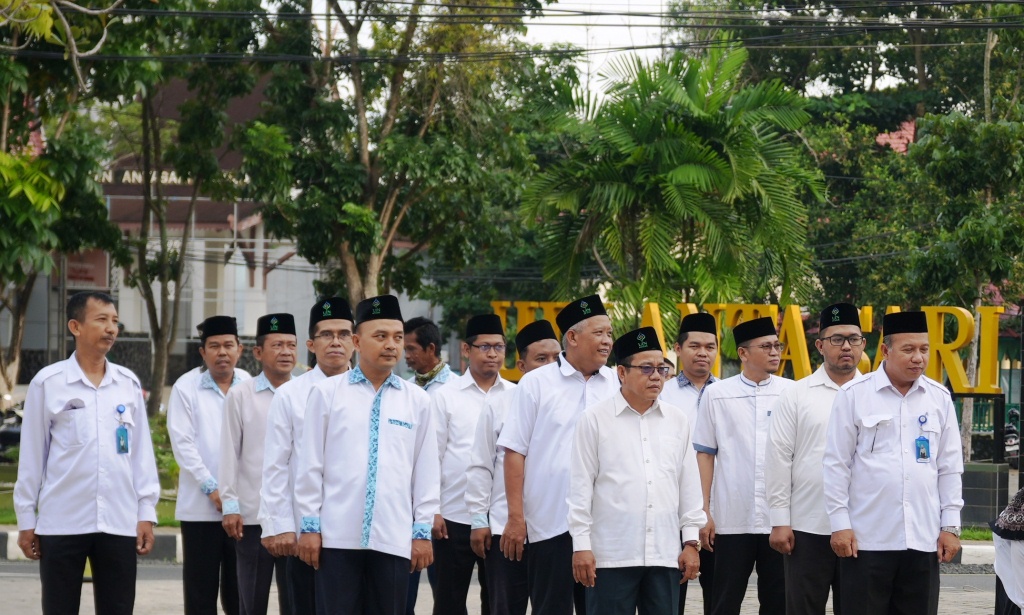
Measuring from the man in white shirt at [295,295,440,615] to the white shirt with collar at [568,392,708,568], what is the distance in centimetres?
73

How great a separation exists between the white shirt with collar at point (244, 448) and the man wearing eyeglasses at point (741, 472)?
2545 mm

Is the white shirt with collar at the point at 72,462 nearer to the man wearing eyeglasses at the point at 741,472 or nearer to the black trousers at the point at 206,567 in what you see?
the black trousers at the point at 206,567

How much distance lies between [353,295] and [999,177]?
977 cm

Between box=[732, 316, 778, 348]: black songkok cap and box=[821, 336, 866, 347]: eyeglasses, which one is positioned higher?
box=[732, 316, 778, 348]: black songkok cap

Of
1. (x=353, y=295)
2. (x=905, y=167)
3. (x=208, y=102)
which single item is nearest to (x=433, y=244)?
(x=353, y=295)

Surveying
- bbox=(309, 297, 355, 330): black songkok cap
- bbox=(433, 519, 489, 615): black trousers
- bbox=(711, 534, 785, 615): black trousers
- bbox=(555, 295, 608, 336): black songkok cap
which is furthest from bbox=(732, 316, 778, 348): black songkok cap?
bbox=(309, 297, 355, 330): black songkok cap

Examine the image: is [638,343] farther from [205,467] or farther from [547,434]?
[205,467]

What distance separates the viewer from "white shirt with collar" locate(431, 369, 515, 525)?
28.1 ft

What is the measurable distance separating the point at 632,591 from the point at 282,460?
69.3 inches

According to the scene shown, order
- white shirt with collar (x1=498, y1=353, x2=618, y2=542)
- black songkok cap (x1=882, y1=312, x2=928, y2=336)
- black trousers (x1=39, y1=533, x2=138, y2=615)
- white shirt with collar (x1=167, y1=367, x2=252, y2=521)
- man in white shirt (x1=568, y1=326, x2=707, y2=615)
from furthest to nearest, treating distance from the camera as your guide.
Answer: white shirt with collar (x1=167, y1=367, x2=252, y2=521), white shirt with collar (x1=498, y1=353, x2=618, y2=542), black songkok cap (x1=882, y1=312, x2=928, y2=336), black trousers (x1=39, y1=533, x2=138, y2=615), man in white shirt (x1=568, y1=326, x2=707, y2=615)

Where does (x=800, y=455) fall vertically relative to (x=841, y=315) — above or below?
below

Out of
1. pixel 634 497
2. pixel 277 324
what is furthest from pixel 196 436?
pixel 634 497

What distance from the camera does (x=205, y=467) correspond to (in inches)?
332

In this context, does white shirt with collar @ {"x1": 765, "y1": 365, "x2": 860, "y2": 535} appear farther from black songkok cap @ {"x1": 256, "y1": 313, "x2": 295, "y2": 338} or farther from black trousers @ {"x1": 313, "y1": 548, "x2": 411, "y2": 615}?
black songkok cap @ {"x1": 256, "y1": 313, "x2": 295, "y2": 338}
